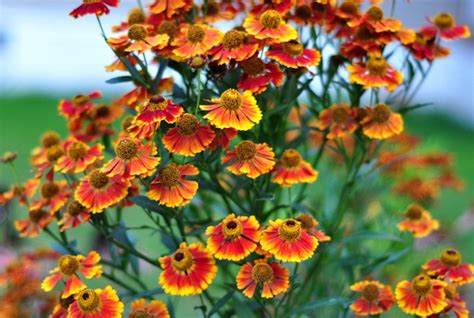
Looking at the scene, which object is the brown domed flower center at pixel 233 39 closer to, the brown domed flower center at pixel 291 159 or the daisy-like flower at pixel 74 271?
the brown domed flower center at pixel 291 159

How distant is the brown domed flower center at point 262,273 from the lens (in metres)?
1.04

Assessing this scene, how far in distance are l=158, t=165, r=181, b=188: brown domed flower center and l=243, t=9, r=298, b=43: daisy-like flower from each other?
0.25 meters

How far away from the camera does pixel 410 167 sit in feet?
8.48

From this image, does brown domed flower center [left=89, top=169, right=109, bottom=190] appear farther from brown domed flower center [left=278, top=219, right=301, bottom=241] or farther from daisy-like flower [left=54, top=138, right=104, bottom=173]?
brown domed flower center [left=278, top=219, right=301, bottom=241]

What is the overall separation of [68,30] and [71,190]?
17.1 feet

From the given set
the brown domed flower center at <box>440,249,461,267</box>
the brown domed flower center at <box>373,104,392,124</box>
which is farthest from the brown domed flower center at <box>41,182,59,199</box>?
the brown domed flower center at <box>440,249,461,267</box>

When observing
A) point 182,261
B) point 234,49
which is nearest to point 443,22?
point 234,49

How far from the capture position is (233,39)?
1.08 metres

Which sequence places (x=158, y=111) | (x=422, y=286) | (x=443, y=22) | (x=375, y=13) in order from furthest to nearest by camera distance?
(x=443, y=22) → (x=375, y=13) → (x=422, y=286) → (x=158, y=111)

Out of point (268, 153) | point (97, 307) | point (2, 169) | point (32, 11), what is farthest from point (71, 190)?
point (32, 11)

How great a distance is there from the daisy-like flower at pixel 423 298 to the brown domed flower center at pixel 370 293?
2.2 inches

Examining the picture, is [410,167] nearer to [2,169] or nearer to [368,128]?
[368,128]

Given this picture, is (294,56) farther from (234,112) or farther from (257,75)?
(234,112)

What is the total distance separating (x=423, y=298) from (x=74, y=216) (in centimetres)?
61
